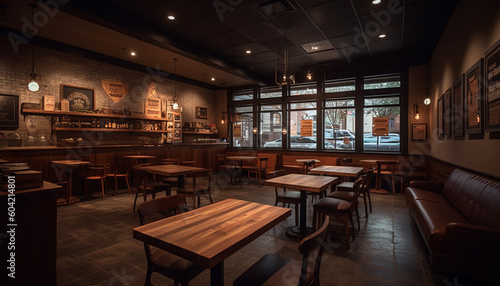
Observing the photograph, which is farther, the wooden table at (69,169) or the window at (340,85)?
the window at (340,85)

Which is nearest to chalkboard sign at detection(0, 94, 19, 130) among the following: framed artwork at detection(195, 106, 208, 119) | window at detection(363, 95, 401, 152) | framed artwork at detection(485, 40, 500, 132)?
framed artwork at detection(195, 106, 208, 119)

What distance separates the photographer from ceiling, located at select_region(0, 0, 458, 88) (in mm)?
4320

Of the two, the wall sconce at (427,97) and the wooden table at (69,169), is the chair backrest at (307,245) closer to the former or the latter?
the wooden table at (69,169)

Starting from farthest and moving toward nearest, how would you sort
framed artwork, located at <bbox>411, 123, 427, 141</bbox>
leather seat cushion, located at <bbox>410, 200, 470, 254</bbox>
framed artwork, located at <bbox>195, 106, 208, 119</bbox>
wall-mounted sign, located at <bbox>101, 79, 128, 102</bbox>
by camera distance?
framed artwork, located at <bbox>195, 106, 208, 119</bbox> < wall-mounted sign, located at <bbox>101, 79, 128, 102</bbox> < framed artwork, located at <bbox>411, 123, 427, 141</bbox> < leather seat cushion, located at <bbox>410, 200, 470, 254</bbox>

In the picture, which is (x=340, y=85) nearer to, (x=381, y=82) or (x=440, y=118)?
(x=381, y=82)

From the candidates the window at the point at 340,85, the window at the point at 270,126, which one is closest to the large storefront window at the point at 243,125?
the window at the point at 270,126

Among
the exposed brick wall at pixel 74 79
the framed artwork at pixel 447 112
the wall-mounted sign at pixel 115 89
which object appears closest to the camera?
the framed artwork at pixel 447 112

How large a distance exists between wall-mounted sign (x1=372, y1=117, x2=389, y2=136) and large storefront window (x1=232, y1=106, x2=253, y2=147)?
14.8 ft

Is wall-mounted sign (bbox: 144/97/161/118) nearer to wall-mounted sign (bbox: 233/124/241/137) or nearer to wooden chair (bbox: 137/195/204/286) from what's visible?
wall-mounted sign (bbox: 233/124/241/137)

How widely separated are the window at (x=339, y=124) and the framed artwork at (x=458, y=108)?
3.67 m

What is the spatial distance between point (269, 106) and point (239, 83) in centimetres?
148

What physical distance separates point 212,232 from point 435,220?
97.6 inches

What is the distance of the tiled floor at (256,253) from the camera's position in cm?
241

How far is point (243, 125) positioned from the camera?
10.2 meters
